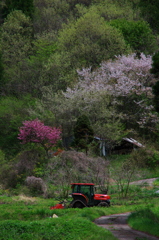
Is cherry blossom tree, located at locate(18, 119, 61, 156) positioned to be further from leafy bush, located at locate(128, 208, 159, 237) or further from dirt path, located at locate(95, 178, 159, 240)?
leafy bush, located at locate(128, 208, 159, 237)

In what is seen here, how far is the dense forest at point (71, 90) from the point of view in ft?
105

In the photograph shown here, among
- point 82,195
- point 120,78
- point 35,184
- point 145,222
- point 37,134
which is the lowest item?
point 145,222

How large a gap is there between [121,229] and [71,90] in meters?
26.9

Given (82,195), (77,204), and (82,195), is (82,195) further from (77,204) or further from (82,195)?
(77,204)

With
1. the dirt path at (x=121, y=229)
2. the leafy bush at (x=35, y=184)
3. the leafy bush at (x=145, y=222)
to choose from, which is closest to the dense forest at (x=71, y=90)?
the leafy bush at (x=35, y=184)

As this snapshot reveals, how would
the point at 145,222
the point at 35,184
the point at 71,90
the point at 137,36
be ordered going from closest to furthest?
the point at 145,222 < the point at 35,184 < the point at 71,90 < the point at 137,36

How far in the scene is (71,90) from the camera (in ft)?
131

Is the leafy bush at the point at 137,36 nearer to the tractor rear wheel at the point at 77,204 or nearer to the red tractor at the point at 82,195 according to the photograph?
the red tractor at the point at 82,195

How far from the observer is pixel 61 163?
27.2 metres

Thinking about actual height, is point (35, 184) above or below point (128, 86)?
below

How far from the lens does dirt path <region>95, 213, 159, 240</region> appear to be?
12.5m

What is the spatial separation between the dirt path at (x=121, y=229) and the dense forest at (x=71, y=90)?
37.2 feet

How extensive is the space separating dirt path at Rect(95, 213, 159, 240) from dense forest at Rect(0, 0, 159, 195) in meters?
11.3

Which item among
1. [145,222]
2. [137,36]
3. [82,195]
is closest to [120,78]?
[137,36]
